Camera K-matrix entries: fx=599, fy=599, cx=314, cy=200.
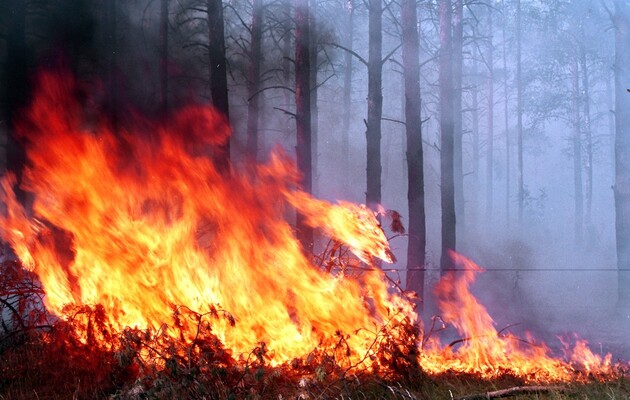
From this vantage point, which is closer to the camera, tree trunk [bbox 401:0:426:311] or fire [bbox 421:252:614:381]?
fire [bbox 421:252:614:381]

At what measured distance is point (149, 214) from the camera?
6.83 metres

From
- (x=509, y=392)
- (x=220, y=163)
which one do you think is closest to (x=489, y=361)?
(x=509, y=392)

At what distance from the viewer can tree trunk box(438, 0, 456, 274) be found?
14602 millimetres

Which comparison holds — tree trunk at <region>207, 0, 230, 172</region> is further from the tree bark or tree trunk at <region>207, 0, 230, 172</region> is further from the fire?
the fire

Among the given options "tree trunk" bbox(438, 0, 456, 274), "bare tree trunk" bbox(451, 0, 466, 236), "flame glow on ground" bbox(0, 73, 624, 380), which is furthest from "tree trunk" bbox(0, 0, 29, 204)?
"bare tree trunk" bbox(451, 0, 466, 236)

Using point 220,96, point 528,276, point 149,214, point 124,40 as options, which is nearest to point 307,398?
point 149,214

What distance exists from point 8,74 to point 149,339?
774cm

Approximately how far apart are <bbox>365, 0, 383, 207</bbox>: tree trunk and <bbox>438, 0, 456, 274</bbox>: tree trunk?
2.30 m

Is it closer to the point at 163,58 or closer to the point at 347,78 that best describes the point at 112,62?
the point at 163,58

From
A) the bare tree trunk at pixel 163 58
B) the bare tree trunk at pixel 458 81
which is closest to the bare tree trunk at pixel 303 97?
the bare tree trunk at pixel 163 58

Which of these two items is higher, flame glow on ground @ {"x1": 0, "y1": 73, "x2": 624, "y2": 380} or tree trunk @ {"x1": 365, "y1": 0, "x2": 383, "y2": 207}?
tree trunk @ {"x1": 365, "y1": 0, "x2": 383, "y2": 207}

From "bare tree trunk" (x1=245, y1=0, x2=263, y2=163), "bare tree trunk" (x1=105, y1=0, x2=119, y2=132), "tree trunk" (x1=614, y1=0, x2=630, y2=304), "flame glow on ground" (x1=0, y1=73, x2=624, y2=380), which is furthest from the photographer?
"bare tree trunk" (x1=245, y1=0, x2=263, y2=163)

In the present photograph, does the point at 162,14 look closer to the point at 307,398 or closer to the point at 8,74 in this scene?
the point at 8,74

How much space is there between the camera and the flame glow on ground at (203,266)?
5.95 metres
